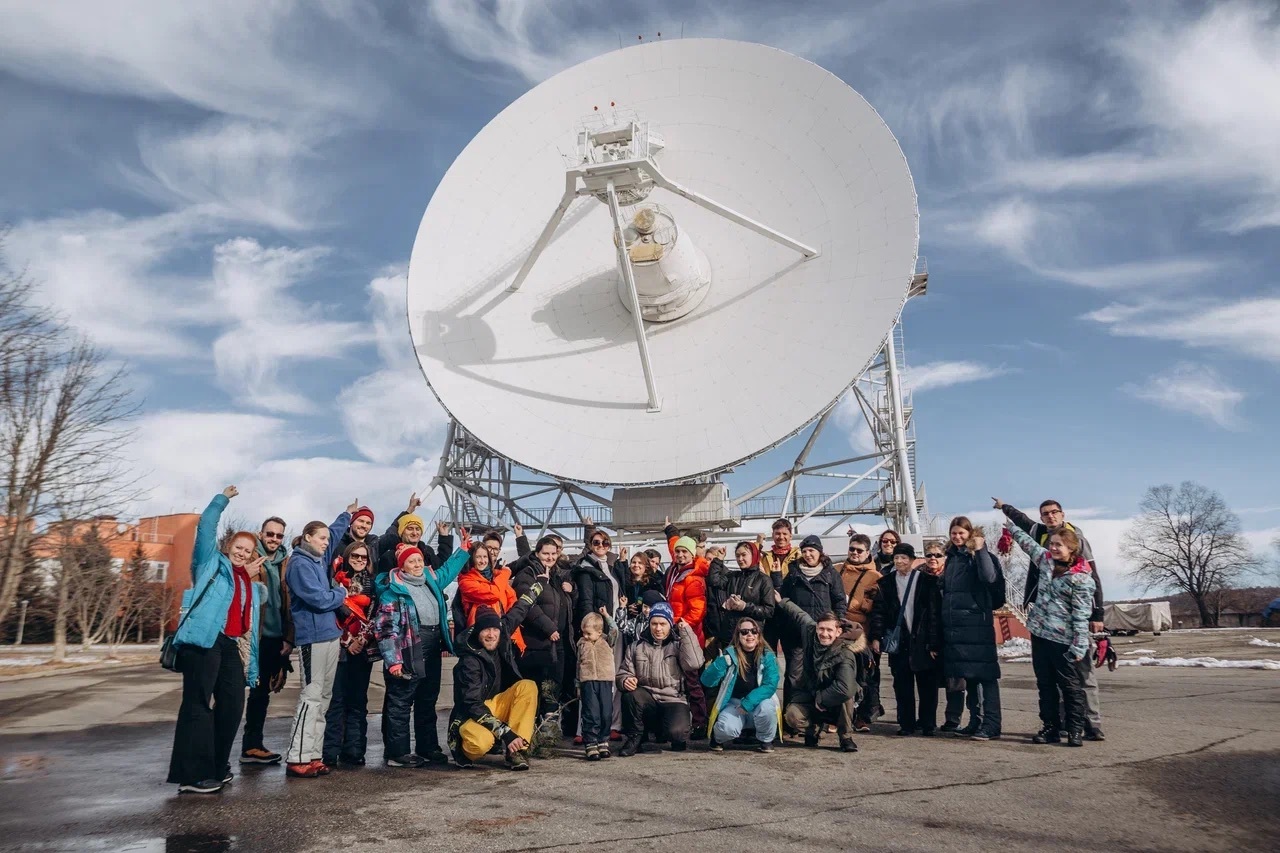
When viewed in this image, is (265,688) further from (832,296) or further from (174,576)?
(174,576)

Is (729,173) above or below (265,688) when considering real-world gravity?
above

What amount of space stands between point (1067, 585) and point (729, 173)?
55.2ft

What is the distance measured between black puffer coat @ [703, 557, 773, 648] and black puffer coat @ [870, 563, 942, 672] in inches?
57.9

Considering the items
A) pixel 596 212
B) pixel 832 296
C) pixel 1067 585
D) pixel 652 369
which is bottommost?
pixel 1067 585

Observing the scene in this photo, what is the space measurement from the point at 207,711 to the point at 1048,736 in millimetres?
7163

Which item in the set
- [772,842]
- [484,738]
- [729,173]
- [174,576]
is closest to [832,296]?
[729,173]

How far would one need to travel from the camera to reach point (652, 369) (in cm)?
2197

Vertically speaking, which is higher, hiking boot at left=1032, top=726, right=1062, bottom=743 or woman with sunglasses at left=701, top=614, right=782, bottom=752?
woman with sunglasses at left=701, top=614, right=782, bottom=752

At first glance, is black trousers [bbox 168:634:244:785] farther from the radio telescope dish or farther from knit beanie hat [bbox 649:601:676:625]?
the radio telescope dish

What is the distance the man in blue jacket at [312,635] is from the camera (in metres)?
7.25

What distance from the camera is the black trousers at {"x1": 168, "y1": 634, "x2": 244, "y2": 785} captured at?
650 centimetres

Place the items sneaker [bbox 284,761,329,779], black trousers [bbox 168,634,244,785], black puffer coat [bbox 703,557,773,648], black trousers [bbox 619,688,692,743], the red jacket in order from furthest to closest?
the red jacket
black puffer coat [bbox 703,557,773,648]
black trousers [bbox 619,688,692,743]
sneaker [bbox 284,761,329,779]
black trousers [bbox 168,634,244,785]

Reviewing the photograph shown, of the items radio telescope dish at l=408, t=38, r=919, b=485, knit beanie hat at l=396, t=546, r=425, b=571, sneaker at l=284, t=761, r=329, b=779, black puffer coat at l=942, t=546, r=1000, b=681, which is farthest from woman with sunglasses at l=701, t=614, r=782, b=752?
radio telescope dish at l=408, t=38, r=919, b=485

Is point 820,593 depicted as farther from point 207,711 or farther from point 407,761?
point 207,711
